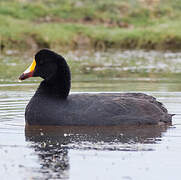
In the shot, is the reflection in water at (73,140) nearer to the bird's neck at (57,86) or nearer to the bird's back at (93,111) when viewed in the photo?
the bird's back at (93,111)

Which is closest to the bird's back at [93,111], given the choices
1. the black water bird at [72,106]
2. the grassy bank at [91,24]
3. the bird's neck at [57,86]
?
the black water bird at [72,106]

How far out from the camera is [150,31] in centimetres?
2841

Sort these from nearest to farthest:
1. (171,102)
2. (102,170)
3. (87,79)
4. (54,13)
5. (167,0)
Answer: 1. (102,170)
2. (171,102)
3. (87,79)
4. (54,13)
5. (167,0)

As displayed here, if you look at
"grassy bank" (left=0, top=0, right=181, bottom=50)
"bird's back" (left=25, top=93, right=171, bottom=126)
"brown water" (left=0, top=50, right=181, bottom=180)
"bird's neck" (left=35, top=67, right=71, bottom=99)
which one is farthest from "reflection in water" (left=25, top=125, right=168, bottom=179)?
"grassy bank" (left=0, top=0, right=181, bottom=50)

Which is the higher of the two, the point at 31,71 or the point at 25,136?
the point at 31,71

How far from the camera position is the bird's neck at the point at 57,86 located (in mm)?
10695

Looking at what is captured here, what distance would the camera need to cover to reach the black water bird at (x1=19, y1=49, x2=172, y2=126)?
10.4 m

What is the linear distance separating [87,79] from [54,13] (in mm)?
16292

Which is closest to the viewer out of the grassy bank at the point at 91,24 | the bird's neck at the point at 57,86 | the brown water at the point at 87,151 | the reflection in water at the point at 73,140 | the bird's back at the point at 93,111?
the brown water at the point at 87,151

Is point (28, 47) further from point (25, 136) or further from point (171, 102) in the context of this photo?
point (25, 136)

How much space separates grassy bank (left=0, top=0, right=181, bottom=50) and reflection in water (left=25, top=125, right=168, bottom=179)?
17122 millimetres

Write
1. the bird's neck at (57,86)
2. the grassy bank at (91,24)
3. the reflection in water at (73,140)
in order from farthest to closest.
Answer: the grassy bank at (91,24)
the bird's neck at (57,86)
the reflection in water at (73,140)

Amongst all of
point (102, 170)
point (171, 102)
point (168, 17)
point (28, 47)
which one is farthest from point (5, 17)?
point (102, 170)

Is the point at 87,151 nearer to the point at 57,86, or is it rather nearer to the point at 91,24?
the point at 57,86
